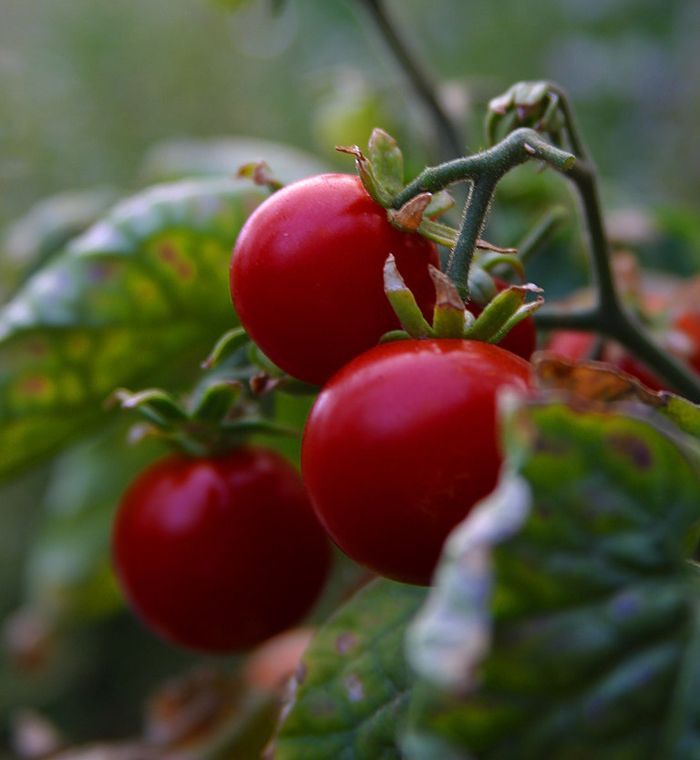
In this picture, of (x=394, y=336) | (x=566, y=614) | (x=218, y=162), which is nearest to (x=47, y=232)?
(x=218, y=162)

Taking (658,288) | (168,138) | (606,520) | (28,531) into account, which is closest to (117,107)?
(168,138)

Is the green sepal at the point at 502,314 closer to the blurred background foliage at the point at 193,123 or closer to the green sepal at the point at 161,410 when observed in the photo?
the green sepal at the point at 161,410

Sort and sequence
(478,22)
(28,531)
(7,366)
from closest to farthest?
(7,366) → (28,531) → (478,22)

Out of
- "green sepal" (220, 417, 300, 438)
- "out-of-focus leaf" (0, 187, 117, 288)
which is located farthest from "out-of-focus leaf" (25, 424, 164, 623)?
"green sepal" (220, 417, 300, 438)

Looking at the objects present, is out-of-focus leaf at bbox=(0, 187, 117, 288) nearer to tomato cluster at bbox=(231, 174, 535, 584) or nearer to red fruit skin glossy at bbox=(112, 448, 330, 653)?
red fruit skin glossy at bbox=(112, 448, 330, 653)

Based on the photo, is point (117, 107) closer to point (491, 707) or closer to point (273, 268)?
point (273, 268)
